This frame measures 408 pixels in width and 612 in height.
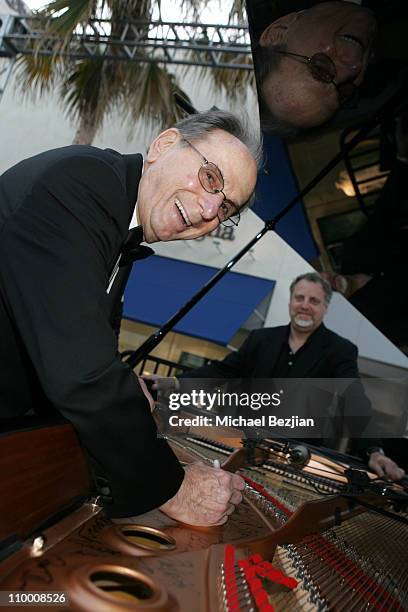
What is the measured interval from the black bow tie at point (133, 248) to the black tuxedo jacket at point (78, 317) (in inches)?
18.5

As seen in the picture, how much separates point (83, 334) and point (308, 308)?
245 cm

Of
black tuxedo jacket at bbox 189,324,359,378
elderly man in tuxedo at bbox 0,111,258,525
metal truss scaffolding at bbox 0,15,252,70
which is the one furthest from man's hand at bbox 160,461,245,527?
metal truss scaffolding at bbox 0,15,252,70

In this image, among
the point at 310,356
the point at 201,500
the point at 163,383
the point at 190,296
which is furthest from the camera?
the point at 190,296

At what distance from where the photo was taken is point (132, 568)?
2.19 feet

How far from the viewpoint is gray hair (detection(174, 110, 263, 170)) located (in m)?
1.32

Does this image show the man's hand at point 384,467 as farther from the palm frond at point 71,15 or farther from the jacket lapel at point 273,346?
the palm frond at point 71,15

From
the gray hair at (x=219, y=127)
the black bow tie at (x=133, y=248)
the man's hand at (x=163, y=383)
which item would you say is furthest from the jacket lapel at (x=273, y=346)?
the gray hair at (x=219, y=127)

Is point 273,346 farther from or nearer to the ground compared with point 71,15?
nearer to the ground

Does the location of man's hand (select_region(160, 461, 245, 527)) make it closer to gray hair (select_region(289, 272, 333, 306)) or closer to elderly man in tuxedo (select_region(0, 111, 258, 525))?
elderly man in tuxedo (select_region(0, 111, 258, 525))

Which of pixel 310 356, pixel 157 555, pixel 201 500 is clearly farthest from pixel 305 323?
pixel 157 555

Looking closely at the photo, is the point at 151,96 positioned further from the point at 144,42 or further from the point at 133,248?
the point at 133,248

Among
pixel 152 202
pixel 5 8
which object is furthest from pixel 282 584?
pixel 5 8

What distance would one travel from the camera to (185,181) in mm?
1247

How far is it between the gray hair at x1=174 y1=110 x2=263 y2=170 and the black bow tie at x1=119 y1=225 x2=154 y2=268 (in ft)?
1.06
